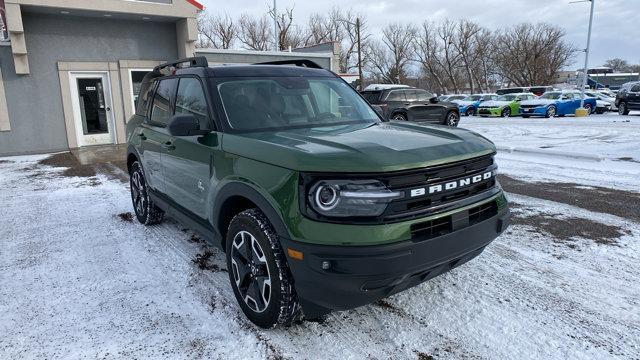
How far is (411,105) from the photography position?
648 inches

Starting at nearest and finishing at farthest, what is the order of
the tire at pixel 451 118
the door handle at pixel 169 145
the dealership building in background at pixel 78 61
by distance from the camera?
the door handle at pixel 169 145
the dealership building in background at pixel 78 61
the tire at pixel 451 118

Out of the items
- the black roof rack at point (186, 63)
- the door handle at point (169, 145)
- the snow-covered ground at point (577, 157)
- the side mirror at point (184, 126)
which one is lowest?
the snow-covered ground at point (577, 157)

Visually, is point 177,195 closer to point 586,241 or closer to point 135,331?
point 135,331

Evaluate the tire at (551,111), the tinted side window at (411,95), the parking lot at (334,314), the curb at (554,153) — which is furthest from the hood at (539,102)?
the parking lot at (334,314)

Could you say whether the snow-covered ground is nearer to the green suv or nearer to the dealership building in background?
the green suv

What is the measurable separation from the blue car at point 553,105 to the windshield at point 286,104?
22966 mm

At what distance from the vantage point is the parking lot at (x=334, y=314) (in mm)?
2828

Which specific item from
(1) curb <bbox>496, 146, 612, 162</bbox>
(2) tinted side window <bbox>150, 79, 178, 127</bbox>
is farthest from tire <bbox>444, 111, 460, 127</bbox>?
(2) tinted side window <bbox>150, 79, 178, 127</bbox>

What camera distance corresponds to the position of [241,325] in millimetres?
3105

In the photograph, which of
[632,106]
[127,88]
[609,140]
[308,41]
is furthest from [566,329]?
[308,41]

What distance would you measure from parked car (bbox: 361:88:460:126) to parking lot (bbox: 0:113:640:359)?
10.6 meters

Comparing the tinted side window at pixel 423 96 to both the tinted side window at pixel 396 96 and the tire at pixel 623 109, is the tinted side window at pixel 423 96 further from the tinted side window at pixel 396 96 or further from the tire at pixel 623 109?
the tire at pixel 623 109

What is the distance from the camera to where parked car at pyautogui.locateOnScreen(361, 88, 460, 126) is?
16328 millimetres

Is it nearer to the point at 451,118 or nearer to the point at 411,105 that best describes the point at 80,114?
the point at 411,105
